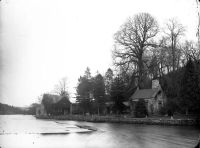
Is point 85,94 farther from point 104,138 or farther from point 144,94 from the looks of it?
point 104,138

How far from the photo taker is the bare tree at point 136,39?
2152 inches

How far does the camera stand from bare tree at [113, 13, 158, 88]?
179 feet

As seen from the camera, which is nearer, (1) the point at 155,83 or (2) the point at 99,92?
(1) the point at 155,83

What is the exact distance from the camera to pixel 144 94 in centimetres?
5641

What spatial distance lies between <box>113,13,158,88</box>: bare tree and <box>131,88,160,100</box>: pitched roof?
3.39 m

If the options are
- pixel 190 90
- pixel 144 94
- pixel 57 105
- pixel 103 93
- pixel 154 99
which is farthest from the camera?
pixel 57 105

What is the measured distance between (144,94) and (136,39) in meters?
10.2

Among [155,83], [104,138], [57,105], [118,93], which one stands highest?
[155,83]

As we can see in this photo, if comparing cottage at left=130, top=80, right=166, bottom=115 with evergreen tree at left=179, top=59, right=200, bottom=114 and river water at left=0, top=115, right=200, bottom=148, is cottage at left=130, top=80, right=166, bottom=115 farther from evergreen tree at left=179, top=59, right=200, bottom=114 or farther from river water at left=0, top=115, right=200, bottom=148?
river water at left=0, top=115, right=200, bottom=148

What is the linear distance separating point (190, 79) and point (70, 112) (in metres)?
53.6

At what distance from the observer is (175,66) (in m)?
56.3

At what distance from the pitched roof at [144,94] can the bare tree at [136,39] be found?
3.39 m

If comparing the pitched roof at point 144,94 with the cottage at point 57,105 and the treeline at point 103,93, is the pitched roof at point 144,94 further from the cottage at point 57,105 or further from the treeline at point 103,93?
the cottage at point 57,105

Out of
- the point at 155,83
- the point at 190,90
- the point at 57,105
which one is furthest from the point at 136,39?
the point at 57,105
